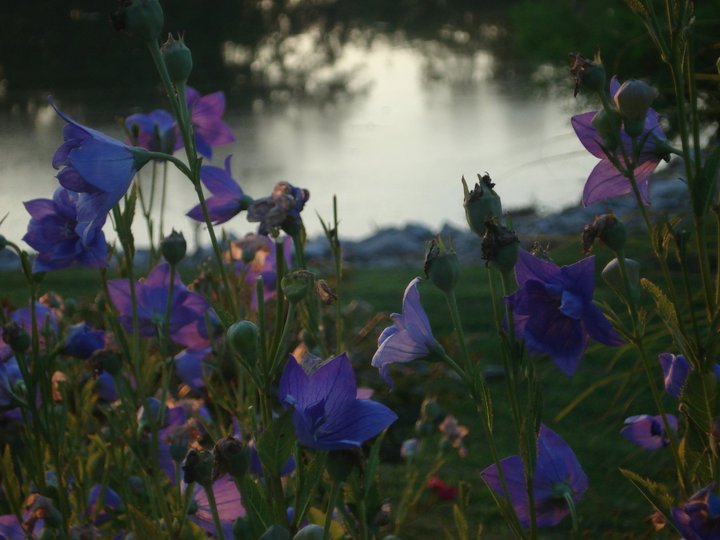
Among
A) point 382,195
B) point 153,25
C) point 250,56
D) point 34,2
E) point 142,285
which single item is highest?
point 34,2

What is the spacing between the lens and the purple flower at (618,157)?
Answer: 54cm

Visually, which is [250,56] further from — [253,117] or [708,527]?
[708,527]

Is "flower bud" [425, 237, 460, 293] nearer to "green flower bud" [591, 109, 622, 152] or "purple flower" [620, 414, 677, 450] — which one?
"green flower bud" [591, 109, 622, 152]

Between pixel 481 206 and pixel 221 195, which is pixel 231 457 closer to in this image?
pixel 481 206

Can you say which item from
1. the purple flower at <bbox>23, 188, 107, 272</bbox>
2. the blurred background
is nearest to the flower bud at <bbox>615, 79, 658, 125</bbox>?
the purple flower at <bbox>23, 188, 107, 272</bbox>

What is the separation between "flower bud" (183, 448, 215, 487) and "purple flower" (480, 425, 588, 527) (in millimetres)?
143

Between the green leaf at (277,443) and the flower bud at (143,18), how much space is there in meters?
0.22

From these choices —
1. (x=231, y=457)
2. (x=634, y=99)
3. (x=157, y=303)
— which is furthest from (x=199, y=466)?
(x=157, y=303)

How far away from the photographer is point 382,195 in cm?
466

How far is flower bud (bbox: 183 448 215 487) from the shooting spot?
17.7 inches

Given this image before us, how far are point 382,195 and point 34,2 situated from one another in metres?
5.60

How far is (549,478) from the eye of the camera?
1.72ft

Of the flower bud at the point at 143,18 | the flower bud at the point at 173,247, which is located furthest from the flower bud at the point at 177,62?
the flower bud at the point at 173,247

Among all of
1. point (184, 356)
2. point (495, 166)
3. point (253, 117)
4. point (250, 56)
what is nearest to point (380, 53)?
point (250, 56)
